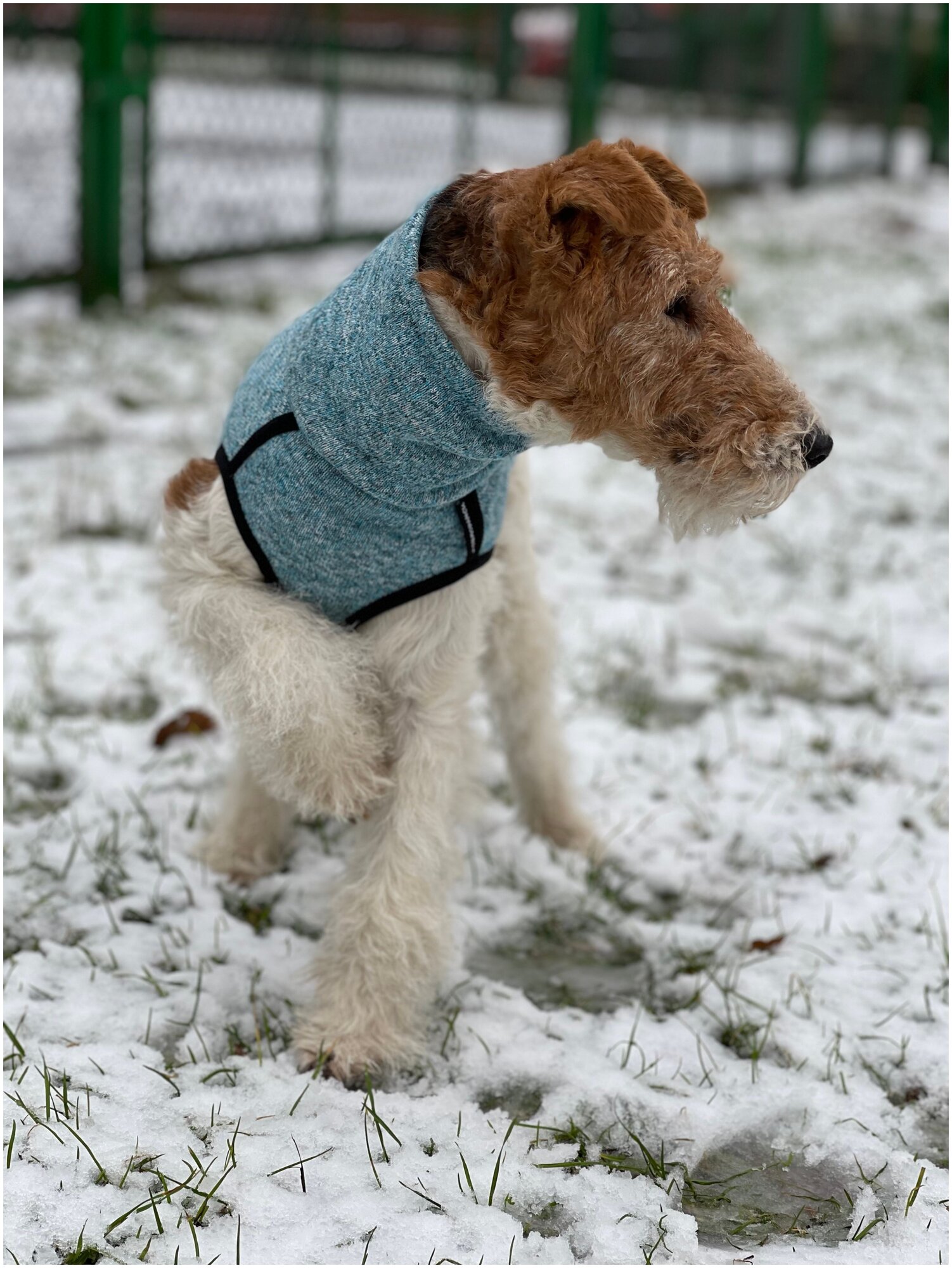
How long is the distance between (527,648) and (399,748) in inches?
27.3

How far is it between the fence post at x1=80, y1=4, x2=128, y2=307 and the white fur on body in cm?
502

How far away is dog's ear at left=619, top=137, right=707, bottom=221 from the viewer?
2299 millimetres

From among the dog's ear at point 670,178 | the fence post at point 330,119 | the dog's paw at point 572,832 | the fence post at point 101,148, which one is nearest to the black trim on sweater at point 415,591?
the dog's ear at point 670,178

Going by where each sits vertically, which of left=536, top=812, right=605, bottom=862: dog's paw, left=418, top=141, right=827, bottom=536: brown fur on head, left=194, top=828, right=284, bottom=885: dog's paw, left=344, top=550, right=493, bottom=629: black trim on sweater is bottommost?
left=536, top=812, right=605, bottom=862: dog's paw

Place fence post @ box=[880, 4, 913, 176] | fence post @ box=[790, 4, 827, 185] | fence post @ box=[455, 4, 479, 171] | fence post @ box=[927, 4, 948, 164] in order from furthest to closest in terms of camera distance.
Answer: fence post @ box=[927, 4, 948, 164] → fence post @ box=[880, 4, 913, 176] → fence post @ box=[790, 4, 827, 185] → fence post @ box=[455, 4, 479, 171]

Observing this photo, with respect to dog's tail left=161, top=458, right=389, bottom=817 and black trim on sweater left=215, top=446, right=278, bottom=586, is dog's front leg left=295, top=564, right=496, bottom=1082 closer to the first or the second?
dog's tail left=161, top=458, right=389, bottom=817

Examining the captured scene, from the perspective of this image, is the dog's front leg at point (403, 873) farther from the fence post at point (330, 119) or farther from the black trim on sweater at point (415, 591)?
the fence post at point (330, 119)

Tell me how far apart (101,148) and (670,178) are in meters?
5.42

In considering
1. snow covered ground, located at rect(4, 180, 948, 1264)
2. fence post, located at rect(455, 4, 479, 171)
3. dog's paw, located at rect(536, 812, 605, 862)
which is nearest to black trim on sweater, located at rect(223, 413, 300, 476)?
snow covered ground, located at rect(4, 180, 948, 1264)

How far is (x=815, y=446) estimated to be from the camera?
2205mm

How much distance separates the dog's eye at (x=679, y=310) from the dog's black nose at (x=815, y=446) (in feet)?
1.00

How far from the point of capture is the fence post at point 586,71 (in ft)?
32.1

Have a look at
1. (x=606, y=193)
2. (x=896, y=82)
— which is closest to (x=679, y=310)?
(x=606, y=193)

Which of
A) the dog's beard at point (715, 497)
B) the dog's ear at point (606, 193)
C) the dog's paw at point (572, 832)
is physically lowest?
the dog's paw at point (572, 832)
